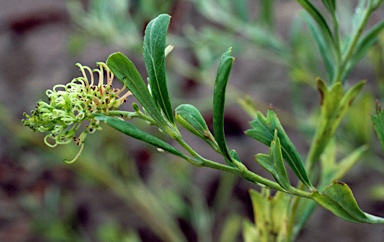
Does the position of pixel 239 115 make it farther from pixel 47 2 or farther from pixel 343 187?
pixel 343 187

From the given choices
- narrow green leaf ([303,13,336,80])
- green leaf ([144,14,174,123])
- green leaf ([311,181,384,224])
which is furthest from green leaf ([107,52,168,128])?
narrow green leaf ([303,13,336,80])

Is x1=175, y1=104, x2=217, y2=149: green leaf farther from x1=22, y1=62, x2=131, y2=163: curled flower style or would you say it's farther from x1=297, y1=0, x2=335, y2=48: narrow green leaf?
x1=297, y1=0, x2=335, y2=48: narrow green leaf

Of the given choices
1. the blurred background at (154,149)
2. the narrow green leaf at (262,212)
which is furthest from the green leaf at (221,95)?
the blurred background at (154,149)

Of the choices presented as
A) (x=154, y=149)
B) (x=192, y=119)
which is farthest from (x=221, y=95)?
(x=154, y=149)

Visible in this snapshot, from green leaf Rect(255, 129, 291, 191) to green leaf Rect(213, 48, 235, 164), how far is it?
26 mm

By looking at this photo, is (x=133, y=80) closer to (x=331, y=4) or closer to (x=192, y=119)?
(x=192, y=119)

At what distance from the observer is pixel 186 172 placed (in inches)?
45.1

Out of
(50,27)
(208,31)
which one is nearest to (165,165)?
(208,31)

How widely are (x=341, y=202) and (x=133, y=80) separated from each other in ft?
0.53

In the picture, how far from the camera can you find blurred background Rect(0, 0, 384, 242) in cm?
96

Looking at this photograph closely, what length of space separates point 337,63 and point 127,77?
0.78 feet

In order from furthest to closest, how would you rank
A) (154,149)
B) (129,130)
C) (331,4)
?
1. (154,149)
2. (331,4)
3. (129,130)

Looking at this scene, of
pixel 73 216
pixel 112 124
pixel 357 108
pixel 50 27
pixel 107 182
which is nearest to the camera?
pixel 112 124

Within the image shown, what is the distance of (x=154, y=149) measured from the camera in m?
1.14
